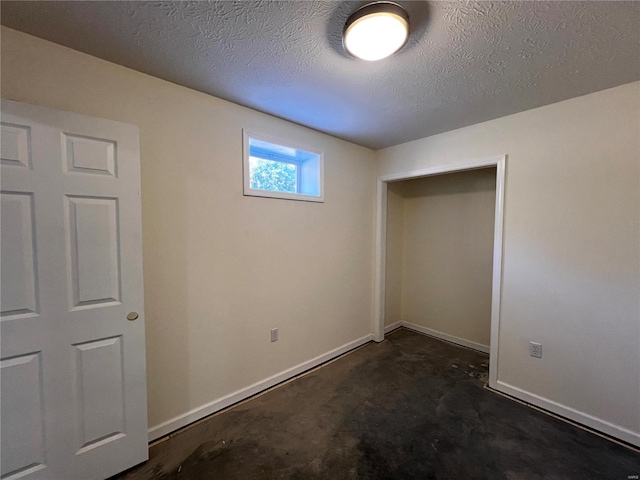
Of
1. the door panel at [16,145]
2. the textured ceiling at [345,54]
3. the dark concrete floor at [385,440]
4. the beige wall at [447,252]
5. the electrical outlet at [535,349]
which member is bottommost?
the dark concrete floor at [385,440]

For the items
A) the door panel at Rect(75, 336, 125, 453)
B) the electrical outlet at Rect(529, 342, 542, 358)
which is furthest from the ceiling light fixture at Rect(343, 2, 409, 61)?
the electrical outlet at Rect(529, 342, 542, 358)

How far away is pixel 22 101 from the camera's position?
1.34 meters

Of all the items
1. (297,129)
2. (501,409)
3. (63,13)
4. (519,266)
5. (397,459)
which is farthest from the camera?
(297,129)

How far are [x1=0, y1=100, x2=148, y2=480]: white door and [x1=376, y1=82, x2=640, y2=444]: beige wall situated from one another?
2.99m

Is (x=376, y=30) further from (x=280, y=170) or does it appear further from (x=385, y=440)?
(x=385, y=440)

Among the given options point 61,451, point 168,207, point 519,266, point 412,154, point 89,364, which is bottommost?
point 61,451

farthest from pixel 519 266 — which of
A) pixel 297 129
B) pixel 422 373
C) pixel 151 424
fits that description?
pixel 151 424

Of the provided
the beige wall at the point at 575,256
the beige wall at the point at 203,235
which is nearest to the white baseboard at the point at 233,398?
the beige wall at the point at 203,235

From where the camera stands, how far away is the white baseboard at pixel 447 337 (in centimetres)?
317

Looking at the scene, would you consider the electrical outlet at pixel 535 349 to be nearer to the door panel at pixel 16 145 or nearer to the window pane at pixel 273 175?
the window pane at pixel 273 175

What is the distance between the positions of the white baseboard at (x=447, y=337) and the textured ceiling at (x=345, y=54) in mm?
2713

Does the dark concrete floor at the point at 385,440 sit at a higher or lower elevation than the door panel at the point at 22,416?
lower

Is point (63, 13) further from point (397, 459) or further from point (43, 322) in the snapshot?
point (397, 459)

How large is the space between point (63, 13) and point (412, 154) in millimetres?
2932
